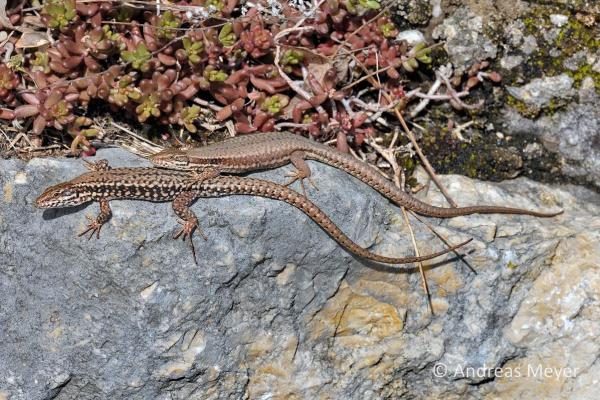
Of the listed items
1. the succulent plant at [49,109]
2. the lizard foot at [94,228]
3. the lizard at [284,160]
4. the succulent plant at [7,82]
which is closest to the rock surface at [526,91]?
the lizard at [284,160]

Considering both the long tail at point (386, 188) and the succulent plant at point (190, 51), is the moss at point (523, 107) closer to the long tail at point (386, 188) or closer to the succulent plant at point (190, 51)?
the long tail at point (386, 188)

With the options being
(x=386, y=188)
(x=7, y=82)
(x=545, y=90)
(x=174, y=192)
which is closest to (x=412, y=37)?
(x=545, y=90)

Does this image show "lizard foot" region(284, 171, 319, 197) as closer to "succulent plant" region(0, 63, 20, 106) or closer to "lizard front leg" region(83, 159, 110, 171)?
"lizard front leg" region(83, 159, 110, 171)

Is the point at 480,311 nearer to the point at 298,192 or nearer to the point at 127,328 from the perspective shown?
the point at 298,192

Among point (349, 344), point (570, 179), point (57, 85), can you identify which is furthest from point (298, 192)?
point (570, 179)

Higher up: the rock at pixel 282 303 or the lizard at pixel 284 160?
the lizard at pixel 284 160

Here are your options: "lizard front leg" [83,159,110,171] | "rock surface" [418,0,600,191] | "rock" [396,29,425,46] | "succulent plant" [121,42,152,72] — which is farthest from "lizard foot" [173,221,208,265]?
"rock" [396,29,425,46]
